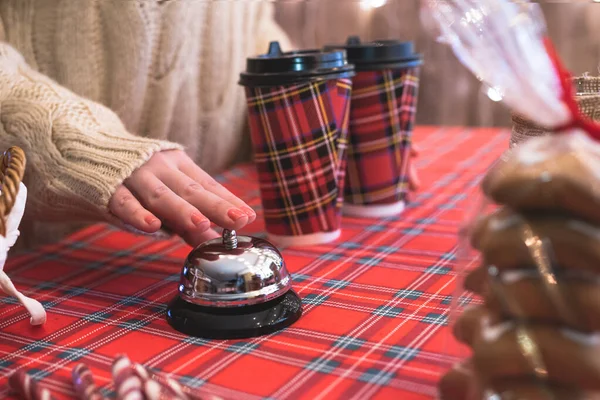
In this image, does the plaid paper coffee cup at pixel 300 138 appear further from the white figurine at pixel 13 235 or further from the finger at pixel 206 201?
the white figurine at pixel 13 235

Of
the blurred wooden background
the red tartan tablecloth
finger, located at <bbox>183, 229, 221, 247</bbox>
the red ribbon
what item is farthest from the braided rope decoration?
the blurred wooden background

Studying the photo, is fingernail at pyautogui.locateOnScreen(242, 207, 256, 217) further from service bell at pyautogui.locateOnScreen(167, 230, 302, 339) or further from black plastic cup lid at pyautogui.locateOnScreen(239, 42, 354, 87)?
black plastic cup lid at pyautogui.locateOnScreen(239, 42, 354, 87)

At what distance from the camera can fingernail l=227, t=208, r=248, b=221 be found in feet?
2.30

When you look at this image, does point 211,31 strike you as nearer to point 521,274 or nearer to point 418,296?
point 418,296

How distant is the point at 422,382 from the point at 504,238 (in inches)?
7.4

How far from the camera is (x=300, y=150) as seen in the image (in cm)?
84

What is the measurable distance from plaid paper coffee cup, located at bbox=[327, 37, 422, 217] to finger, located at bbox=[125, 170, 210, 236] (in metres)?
0.32

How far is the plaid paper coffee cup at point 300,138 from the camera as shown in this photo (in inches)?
32.2

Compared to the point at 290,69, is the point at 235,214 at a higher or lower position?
lower

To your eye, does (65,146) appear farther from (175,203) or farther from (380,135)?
(380,135)

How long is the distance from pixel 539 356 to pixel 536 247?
2.3 inches

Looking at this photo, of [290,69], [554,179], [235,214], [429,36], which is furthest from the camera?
[429,36]

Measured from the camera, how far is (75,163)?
79 cm

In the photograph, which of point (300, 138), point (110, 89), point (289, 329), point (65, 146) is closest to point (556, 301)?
point (289, 329)
